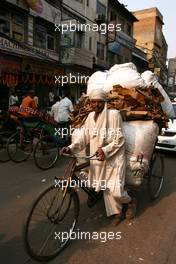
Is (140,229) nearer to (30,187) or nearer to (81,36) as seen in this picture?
(30,187)

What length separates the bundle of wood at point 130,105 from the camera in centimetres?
449

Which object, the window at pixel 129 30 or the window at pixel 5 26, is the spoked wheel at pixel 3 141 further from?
the window at pixel 129 30

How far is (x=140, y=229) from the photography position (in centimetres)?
402

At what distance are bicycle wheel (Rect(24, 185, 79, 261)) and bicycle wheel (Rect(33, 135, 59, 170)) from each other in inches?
131

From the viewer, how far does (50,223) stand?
3.45m

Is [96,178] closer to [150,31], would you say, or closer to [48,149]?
[48,149]

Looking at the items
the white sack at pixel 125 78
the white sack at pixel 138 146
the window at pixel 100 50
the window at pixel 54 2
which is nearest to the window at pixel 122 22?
the window at pixel 100 50

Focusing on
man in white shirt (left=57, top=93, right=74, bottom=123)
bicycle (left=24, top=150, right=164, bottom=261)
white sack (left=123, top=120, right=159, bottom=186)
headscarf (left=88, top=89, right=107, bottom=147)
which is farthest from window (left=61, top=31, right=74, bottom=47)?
bicycle (left=24, top=150, right=164, bottom=261)

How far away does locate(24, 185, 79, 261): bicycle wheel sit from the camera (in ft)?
10.5

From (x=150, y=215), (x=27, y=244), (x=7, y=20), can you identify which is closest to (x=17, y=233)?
(x=27, y=244)

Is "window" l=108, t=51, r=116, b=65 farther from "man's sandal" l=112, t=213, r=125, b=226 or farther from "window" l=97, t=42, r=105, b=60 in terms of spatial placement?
"man's sandal" l=112, t=213, r=125, b=226

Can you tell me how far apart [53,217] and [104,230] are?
0.86 metres

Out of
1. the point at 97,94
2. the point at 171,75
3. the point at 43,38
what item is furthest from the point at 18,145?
the point at 171,75

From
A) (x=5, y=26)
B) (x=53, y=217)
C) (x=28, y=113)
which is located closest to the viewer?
(x=53, y=217)
